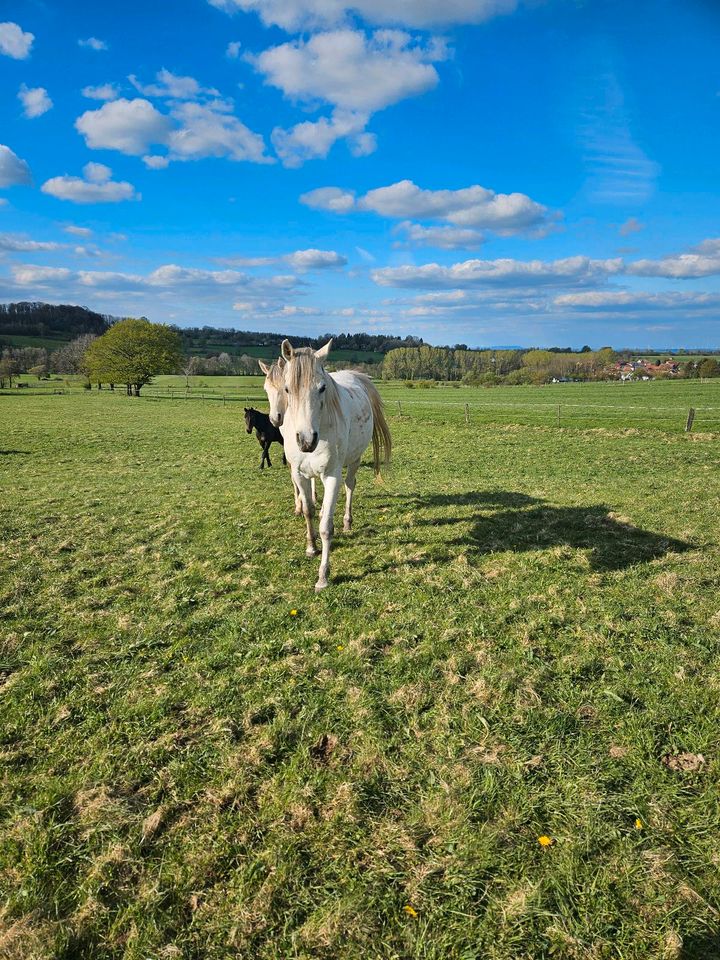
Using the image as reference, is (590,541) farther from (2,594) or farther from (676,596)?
(2,594)

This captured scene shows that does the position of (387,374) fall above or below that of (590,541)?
above

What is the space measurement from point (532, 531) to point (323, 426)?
4.51 metres

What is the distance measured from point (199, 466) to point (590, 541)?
39.5 feet

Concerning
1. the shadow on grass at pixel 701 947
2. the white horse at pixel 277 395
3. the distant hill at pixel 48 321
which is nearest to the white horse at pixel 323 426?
the white horse at pixel 277 395

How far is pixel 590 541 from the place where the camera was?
799cm

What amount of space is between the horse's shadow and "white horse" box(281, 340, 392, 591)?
5.64 ft

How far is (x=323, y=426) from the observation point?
6363mm

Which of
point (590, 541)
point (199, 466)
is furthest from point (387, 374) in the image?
point (590, 541)

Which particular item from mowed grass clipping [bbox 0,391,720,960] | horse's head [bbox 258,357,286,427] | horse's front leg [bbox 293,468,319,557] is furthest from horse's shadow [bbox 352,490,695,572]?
horse's head [bbox 258,357,286,427]

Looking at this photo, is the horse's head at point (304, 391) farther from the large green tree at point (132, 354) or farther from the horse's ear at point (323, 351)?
the large green tree at point (132, 354)

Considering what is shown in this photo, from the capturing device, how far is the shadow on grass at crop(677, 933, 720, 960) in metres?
2.21

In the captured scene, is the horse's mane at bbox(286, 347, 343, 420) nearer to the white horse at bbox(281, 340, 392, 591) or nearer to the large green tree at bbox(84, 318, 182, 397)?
the white horse at bbox(281, 340, 392, 591)

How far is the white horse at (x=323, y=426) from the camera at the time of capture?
556 centimetres

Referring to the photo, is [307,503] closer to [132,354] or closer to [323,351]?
[323,351]
